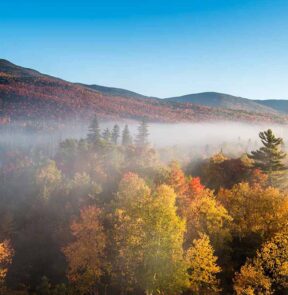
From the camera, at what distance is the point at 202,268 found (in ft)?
132

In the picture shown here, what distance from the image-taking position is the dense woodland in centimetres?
3672

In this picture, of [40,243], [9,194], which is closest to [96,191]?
[40,243]

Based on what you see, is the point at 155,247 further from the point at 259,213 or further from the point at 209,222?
the point at 259,213

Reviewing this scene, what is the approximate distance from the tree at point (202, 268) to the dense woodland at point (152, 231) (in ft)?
0.46

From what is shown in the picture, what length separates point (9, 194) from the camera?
9925 centimetres

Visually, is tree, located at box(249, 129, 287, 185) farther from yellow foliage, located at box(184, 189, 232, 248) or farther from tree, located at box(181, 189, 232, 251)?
yellow foliage, located at box(184, 189, 232, 248)

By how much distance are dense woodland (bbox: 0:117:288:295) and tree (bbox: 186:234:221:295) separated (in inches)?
5.6

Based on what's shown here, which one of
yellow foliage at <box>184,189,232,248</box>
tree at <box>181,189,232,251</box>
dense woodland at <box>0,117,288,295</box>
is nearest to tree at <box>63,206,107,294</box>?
dense woodland at <box>0,117,288,295</box>

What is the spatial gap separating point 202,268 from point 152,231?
939 centimetres

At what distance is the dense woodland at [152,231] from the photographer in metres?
36.7

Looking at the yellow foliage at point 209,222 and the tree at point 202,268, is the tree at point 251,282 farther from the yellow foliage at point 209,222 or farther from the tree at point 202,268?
the yellow foliage at point 209,222

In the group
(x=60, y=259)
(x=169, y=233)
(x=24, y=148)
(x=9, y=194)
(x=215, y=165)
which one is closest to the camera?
(x=169, y=233)

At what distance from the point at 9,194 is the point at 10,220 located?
2311cm

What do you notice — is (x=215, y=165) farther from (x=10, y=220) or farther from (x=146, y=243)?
(x=146, y=243)
